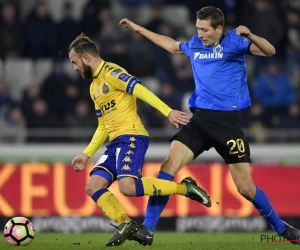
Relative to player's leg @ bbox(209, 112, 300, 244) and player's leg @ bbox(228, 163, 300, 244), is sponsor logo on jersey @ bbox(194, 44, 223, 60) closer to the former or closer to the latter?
player's leg @ bbox(209, 112, 300, 244)

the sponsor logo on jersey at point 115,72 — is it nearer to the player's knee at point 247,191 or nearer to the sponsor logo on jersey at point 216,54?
the sponsor logo on jersey at point 216,54

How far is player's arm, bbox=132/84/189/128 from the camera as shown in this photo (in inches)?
310

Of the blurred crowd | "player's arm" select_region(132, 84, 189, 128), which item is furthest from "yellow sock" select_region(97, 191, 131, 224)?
the blurred crowd

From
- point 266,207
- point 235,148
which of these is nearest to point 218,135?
point 235,148

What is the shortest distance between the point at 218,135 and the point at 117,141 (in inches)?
38.7

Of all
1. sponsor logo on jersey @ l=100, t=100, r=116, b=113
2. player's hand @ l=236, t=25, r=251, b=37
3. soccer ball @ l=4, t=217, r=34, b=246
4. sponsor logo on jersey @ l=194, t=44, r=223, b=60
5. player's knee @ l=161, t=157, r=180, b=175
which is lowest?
soccer ball @ l=4, t=217, r=34, b=246

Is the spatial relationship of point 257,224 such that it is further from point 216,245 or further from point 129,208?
point 216,245

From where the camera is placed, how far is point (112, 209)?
27.2ft

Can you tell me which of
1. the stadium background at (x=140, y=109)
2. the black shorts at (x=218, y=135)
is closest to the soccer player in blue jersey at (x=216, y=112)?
the black shorts at (x=218, y=135)

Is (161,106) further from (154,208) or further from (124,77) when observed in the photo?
(154,208)

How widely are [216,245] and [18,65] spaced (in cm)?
749

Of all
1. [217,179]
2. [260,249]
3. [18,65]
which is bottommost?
[260,249]

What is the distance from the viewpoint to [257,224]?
12969 millimetres

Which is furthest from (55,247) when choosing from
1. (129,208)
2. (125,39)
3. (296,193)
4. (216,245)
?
(125,39)
